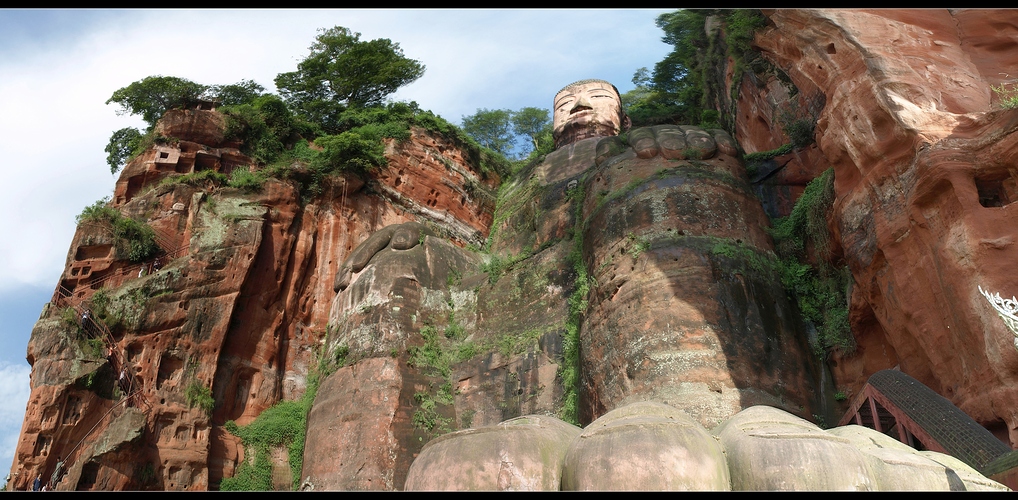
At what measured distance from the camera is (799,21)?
15.9m

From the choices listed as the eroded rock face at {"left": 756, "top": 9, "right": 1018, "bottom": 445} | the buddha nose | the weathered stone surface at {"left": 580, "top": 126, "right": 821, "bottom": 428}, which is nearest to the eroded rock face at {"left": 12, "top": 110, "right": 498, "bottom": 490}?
the weathered stone surface at {"left": 580, "top": 126, "right": 821, "bottom": 428}

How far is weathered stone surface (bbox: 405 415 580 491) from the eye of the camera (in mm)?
9281

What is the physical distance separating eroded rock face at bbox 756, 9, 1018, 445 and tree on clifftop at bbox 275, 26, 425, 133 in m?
19.8

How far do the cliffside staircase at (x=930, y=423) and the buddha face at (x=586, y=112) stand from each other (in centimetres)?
1935

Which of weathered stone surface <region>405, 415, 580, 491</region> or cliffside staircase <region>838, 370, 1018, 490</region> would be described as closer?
cliffside staircase <region>838, 370, 1018, 490</region>

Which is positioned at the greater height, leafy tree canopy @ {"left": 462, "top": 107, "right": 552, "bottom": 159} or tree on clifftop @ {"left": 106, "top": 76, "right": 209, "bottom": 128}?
leafy tree canopy @ {"left": 462, "top": 107, "right": 552, "bottom": 159}

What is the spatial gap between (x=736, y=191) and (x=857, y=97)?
4.43 meters

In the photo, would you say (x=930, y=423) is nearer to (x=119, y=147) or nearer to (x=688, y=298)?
(x=688, y=298)

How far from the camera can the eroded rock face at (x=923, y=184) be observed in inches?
434

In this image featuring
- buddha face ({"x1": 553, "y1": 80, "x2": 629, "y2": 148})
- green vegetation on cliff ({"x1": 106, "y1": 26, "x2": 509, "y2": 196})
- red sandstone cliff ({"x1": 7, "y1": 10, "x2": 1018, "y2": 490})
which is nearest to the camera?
red sandstone cliff ({"x1": 7, "y1": 10, "x2": 1018, "y2": 490})

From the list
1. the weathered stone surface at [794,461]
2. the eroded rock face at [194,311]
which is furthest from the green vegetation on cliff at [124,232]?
the weathered stone surface at [794,461]

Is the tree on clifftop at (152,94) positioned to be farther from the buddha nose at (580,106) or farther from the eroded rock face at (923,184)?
the eroded rock face at (923,184)

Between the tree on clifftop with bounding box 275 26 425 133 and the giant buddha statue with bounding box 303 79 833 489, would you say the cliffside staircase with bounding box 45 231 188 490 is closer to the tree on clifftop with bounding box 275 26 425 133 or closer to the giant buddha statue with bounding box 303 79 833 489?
the giant buddha statue with bounding box 303 79 833 489

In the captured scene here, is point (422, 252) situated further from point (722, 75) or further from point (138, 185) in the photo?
point (722, 75)
